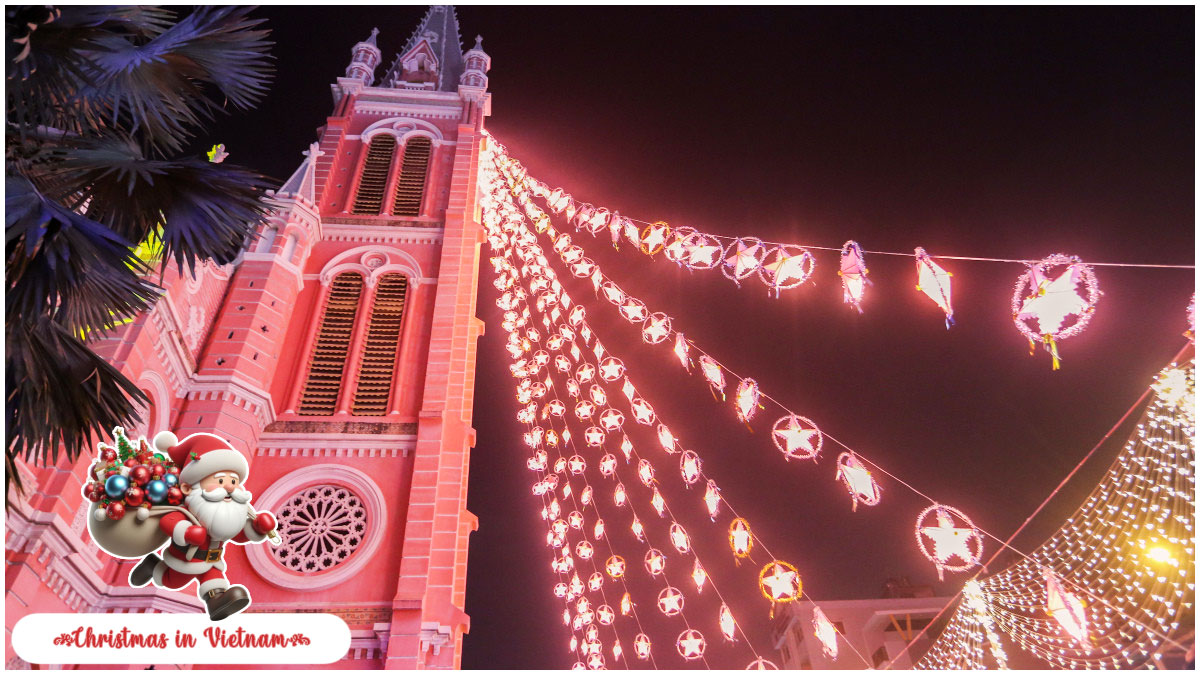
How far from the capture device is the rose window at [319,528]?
13.0m

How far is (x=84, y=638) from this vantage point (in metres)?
5.16

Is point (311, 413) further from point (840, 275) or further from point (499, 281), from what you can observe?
point (840, 275)

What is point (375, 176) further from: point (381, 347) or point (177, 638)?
point (177, 638)

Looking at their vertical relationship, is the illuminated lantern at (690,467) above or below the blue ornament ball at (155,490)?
above

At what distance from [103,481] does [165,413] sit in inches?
344

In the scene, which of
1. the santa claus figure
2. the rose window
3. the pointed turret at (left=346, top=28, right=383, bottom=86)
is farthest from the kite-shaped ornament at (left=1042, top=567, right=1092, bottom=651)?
the pointed turret at (left=346, top=28, right=383, bottom=86)

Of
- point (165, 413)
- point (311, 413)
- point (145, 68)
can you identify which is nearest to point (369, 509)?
point (311, 413)

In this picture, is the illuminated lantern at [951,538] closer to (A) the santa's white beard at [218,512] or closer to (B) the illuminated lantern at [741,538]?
(B) the illuminated lantern at [741,538]

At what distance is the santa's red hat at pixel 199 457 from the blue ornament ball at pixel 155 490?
0.21 metres

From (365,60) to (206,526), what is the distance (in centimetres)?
2304

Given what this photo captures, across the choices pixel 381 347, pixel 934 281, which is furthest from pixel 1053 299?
pixel 381 347

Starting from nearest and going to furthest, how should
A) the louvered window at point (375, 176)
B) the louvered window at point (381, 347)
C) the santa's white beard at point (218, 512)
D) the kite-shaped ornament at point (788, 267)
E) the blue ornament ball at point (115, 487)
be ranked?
the blue ornament ball at point (115, 487) < the santa's white beard at point (218, 512) < the kite-shaped ornament at point (788, 267) < the louvered window at point (381, 347) < the louvered window at point (375, 176)

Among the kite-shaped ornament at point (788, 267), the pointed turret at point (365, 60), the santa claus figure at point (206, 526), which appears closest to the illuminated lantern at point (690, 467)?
the kite-shaped ornament at point (788, 267)

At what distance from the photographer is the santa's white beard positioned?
4840 millimetres
